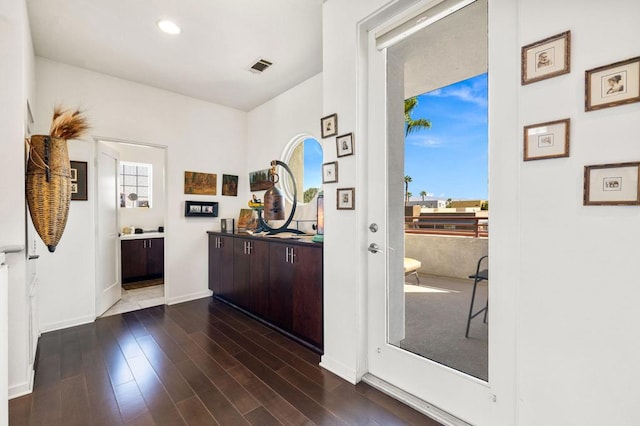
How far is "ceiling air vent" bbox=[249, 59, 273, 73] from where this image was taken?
10.4 ft

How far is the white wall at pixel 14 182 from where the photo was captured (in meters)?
1.94

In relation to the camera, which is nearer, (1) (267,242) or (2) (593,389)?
(2) (593,389)

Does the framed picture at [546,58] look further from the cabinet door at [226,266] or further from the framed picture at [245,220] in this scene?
the framed picture at [245,220]

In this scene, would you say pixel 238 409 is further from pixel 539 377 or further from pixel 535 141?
pixel 535 141

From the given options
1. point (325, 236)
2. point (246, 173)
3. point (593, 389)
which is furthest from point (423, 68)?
point (246, 173)

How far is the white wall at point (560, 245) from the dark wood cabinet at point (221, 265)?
122 inches

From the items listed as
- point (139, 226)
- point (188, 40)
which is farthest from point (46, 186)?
point (139, 226)

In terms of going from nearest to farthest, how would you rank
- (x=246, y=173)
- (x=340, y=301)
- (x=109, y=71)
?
(x=340, y=301), (x=109, y=71), (x=246, y=173)

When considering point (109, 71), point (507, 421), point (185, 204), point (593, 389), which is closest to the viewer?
point (593, 389)

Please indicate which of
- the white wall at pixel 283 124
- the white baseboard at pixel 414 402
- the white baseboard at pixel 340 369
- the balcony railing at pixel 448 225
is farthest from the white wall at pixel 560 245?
the white wall at pixel 283 124

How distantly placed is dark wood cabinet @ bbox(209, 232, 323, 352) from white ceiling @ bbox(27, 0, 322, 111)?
1959 mm

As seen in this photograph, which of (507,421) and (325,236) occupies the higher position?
(325,236)

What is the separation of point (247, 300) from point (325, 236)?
1630 mm

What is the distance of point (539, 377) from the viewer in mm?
1327
